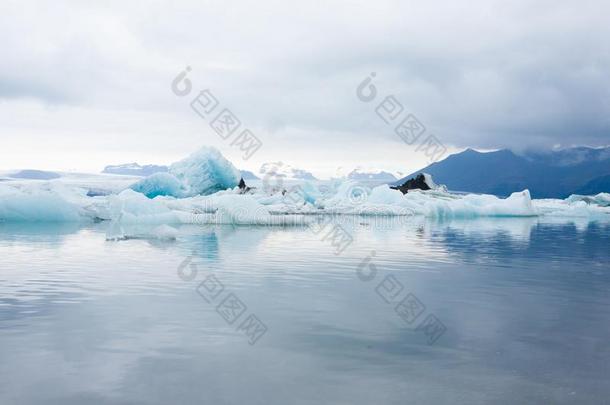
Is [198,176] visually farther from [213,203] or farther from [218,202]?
[218,202]

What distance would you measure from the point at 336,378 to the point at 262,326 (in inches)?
72.3

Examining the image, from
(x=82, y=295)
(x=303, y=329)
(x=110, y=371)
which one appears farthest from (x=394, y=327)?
(x=82, y=295)

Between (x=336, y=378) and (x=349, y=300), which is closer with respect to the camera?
(x=336, y=378)

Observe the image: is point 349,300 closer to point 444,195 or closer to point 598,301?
point 598,301

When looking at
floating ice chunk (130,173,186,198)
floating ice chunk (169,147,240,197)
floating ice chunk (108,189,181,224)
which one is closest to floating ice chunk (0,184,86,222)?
floating ice chunk (108,189,181,224)

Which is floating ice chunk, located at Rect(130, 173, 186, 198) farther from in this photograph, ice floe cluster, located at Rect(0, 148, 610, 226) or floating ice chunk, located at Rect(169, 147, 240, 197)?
floating ice chunk, located at Rect(169, 147, 240, 197)

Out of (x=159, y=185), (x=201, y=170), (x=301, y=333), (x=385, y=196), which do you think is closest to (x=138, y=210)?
(x=159, y=185)

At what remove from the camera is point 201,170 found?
36750 millimetres

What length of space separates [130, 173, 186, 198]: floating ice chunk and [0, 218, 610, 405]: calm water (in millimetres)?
23095

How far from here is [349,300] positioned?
7594 millimetres

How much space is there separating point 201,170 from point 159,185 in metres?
→ 3.12

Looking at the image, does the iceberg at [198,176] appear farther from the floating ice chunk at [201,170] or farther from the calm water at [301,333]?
the calm water at [301,333]

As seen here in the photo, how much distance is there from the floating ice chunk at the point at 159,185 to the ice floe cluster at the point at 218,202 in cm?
6

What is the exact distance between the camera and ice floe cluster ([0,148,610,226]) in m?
23.0
